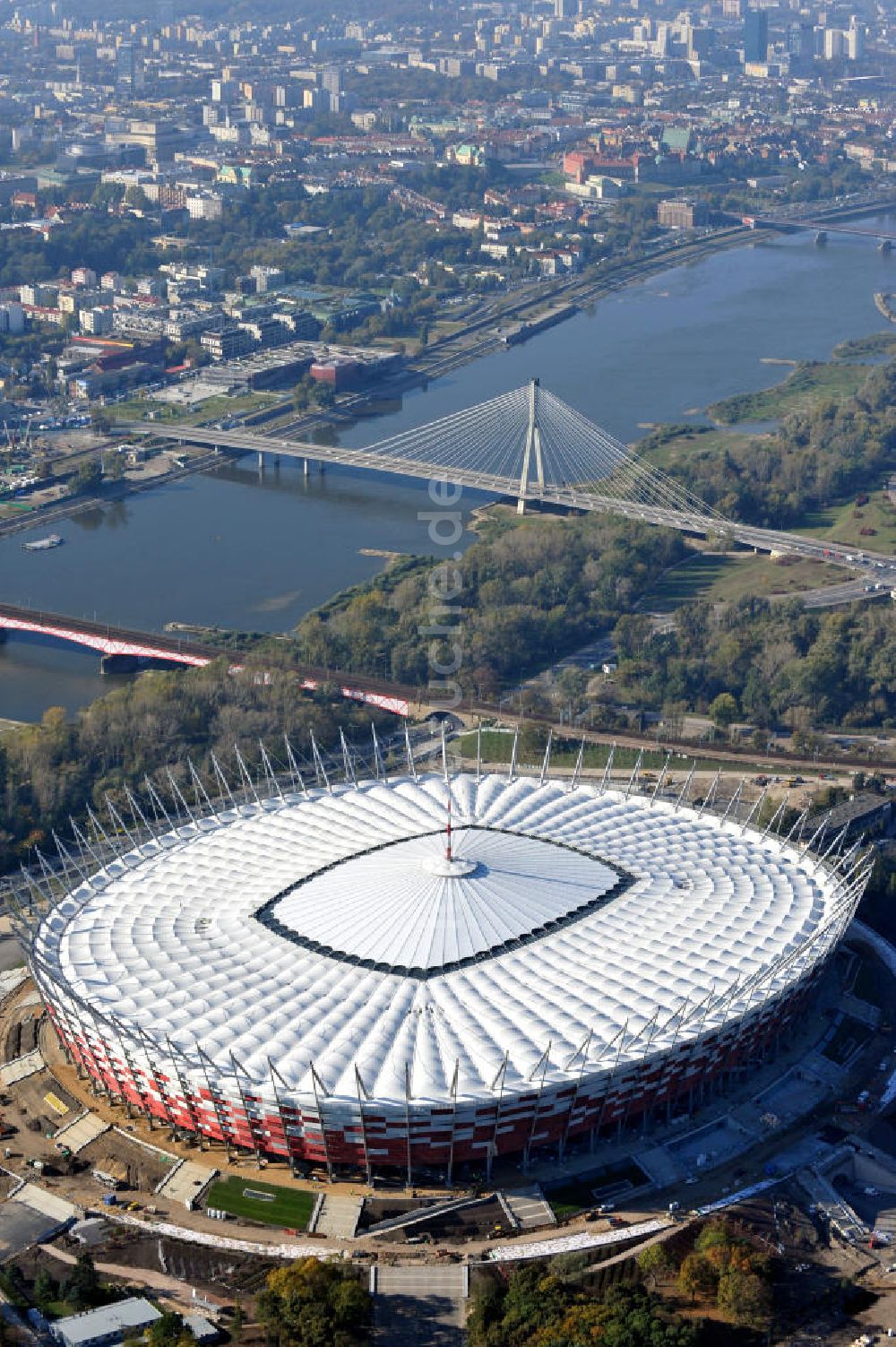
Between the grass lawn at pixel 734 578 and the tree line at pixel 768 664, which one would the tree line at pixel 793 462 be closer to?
the grass lawn at pixel 734 578

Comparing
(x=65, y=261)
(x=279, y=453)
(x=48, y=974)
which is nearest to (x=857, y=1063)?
(x=48, y=974)

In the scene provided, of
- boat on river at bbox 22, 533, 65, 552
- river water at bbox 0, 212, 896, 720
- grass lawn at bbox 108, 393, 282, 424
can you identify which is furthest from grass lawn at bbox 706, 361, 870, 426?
boat on river at bbox 22, 533, 65, 552

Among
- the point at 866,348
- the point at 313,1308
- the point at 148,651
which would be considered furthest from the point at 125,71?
the point at 313,1308

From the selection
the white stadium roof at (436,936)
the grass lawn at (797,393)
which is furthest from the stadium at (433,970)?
the grass lawn at (797,393)

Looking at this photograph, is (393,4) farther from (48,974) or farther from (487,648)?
(48,974)

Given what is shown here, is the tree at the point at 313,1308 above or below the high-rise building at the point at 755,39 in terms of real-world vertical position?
below

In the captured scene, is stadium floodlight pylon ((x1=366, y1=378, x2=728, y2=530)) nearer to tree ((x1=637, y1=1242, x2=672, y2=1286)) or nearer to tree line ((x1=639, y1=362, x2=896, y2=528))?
tree line ((x1=639, y1=362, x2=896, y2=528))
